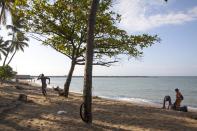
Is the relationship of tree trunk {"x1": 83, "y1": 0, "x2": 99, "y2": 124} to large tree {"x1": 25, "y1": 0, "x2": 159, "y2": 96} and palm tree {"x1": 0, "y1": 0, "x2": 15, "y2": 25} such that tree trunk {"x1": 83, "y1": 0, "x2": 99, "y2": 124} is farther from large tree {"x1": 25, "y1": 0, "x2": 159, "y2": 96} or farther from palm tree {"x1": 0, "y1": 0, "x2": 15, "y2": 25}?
palm tree {"x1": 0, "y1": 0, "x2": 15, "y2": 25}

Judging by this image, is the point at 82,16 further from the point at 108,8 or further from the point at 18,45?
the point at 18,45

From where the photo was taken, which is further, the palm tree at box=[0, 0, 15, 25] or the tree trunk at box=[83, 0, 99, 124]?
the palm tree at box=[0, 0, 15, 25]

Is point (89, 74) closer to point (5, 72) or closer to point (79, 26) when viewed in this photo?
point (79, 26)

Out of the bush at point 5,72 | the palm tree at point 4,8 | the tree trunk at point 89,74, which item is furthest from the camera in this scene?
the bush at point 5,72

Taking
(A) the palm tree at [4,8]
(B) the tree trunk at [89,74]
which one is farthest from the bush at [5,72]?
(B) the tree trunk at [89,74]

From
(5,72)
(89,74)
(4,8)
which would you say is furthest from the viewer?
(5,72)

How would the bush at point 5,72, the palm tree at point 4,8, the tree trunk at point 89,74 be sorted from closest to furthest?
the tree trunk at point 89,74, the palm tree at point 4,8, the bush at point 5,72

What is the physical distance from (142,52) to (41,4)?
7.86 metres

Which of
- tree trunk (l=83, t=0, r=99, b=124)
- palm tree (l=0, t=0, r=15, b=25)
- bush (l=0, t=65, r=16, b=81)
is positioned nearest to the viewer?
tree trunk (l=83, t=0, r=99, b=124)

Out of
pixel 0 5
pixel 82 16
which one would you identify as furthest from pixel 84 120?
pixel 0 5

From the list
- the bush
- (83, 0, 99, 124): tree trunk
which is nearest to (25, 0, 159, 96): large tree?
(83, 0, 99, 124): tree trunk

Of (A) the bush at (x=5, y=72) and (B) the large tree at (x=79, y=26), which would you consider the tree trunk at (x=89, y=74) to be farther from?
(A) the bush at (x=5, y=72)

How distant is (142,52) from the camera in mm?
23547

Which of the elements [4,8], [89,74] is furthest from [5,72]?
[89,74]
